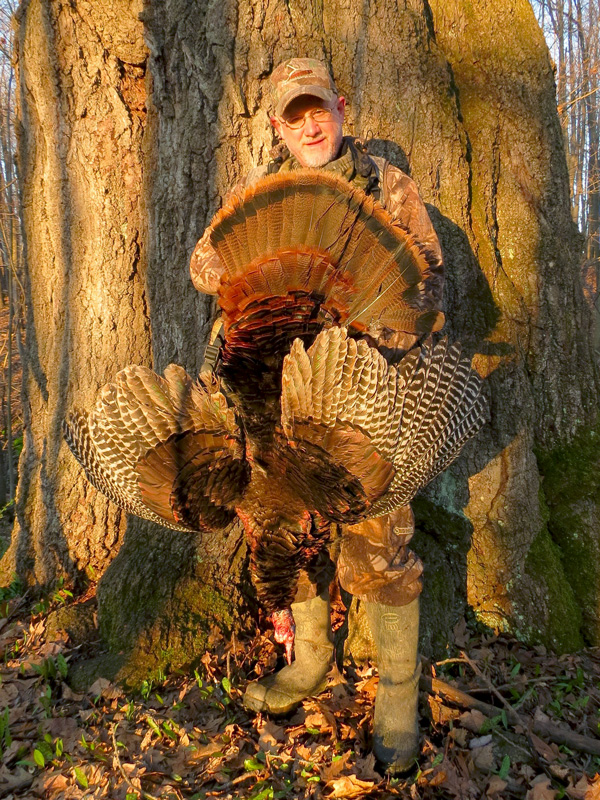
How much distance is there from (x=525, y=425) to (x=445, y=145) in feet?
5.95

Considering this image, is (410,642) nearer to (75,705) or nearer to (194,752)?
(194,752)

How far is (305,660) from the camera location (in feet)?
9.74

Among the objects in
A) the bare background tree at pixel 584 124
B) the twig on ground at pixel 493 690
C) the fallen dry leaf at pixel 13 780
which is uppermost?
the bare background tree at pixel 584 124

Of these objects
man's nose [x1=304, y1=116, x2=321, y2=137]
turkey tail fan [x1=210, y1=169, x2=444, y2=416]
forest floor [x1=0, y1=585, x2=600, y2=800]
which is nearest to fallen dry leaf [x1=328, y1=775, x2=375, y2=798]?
forest floor [x1=0, y1=585, x2=600, y2=800]

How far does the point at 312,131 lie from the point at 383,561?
199 cm

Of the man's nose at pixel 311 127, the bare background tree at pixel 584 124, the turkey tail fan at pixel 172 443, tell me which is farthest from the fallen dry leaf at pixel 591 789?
the bare background tree at pixel 584 124

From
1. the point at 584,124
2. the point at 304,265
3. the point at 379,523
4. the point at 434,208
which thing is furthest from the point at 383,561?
the point at 584,124

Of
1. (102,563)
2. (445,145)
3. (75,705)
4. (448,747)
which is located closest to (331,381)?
(448,747)

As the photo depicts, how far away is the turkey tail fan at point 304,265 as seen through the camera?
6.36ft

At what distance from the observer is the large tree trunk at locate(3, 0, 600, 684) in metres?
3.31

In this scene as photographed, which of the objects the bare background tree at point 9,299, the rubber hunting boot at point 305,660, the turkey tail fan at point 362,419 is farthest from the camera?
the bare background tree at point 9,299

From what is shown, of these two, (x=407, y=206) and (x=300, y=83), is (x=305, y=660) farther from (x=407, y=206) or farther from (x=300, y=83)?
(x=300, y=83)

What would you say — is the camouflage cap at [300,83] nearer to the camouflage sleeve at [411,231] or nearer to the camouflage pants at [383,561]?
the camouflage sleeve at [411,231]

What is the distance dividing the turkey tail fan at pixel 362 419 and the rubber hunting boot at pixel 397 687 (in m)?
0.66
